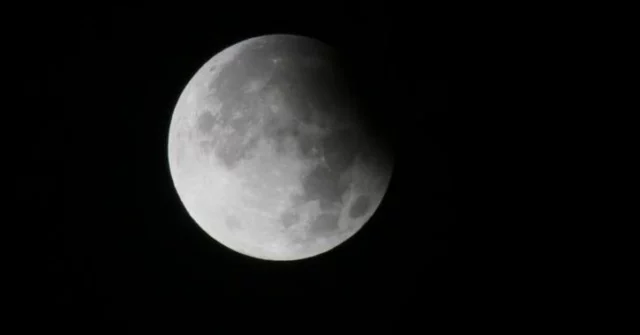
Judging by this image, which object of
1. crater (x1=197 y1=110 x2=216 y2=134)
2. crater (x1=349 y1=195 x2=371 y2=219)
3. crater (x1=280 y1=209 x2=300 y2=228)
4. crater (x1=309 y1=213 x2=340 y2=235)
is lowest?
crater (x1=280 y1=209 x2=300 y2=228)

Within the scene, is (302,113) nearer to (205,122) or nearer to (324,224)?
(205,122)

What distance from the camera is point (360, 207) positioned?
343 centimetres

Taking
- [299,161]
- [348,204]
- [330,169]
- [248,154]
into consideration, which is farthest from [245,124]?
[348,204]

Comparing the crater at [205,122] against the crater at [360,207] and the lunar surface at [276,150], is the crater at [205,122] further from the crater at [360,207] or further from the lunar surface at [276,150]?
the crater at [360,207]

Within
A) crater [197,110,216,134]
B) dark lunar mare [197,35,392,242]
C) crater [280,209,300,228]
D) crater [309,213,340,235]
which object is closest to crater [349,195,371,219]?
dark lunar mare [197,35,392,242]

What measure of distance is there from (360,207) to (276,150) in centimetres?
77

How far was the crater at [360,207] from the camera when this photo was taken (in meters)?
3.38

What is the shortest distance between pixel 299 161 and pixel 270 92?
465mm

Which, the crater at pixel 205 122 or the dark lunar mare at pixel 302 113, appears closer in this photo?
the dark lunar mare at pixel 302 113

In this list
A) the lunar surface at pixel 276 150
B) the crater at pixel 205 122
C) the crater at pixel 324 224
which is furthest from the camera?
the crater at pixel 324 224

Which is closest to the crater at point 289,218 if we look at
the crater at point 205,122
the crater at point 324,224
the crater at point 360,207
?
the crater at point 324,224

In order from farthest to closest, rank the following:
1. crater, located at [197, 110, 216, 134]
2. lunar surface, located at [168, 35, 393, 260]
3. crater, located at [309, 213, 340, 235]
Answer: crater, located at [309, 213, 340, 235] → crater, located at [197, 110, 216, 134] → lunar surface, located at [168, 35, 393, 260]

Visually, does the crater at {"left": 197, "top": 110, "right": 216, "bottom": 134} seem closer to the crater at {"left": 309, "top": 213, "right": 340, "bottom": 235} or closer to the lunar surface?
the lunar surface

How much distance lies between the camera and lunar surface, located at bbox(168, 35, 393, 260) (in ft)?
10.0
